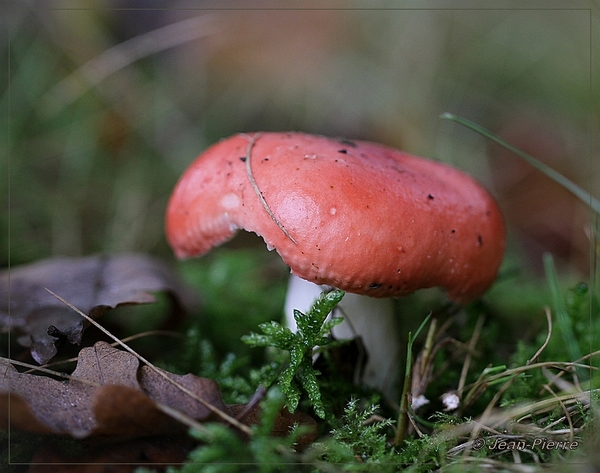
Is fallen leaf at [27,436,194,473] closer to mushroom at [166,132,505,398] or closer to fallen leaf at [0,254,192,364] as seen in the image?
fallen leaf at [0,254,192,364]

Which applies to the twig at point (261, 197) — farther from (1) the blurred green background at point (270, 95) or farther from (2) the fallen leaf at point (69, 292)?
(1) the blurred green background at point (270, 95)

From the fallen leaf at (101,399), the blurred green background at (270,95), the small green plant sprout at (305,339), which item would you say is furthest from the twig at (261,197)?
the blurred green background at (270,95)

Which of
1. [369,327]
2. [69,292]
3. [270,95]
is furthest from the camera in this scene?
[270,95]

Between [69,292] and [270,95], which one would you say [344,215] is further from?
[270,95]

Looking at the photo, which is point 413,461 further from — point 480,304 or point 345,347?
point 480,304

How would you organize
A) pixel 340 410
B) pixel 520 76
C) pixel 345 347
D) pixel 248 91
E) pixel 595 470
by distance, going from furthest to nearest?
pixel 520 76 < pixel 248 91 < pixel 345 347 < pixel 340 410 < pixel 595 470

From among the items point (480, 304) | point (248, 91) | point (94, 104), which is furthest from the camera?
point (248, 91)

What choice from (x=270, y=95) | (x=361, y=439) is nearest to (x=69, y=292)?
(x=361, y=439)

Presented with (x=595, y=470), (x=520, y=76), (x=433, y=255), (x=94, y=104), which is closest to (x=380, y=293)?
(x=433, y=255)
